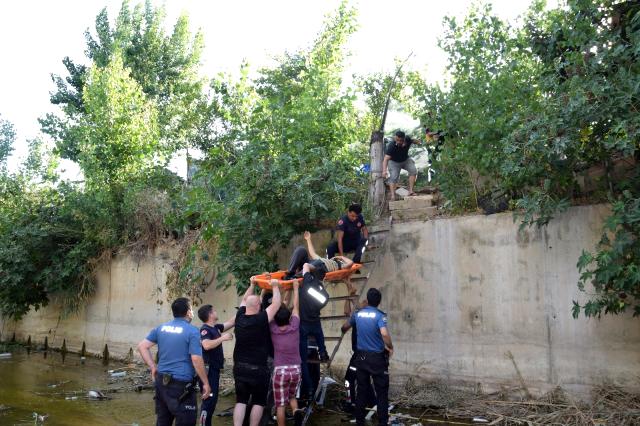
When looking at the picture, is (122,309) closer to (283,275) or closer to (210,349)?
(283,275)

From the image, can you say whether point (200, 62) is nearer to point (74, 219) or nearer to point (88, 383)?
point (74, 219)

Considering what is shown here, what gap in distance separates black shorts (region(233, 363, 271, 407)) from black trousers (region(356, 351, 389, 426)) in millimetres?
1182

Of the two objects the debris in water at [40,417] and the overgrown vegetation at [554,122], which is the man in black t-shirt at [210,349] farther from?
the overgrown vegetation at [554,122]

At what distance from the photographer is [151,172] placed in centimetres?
1564

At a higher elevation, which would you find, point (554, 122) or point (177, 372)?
point (554, 122)

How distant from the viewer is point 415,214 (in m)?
9.63

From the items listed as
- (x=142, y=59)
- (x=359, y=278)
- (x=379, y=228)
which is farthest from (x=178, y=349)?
(x=142, y=59)

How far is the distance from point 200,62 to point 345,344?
18.1 meters

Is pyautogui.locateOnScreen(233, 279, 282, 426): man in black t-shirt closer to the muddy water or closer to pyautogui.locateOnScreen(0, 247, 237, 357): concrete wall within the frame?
the muddy water

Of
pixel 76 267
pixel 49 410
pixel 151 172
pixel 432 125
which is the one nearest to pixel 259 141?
pixel 432 125

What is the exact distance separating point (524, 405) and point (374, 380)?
2122 mm

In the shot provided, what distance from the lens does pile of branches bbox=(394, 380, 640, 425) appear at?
7066mm

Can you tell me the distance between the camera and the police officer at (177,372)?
572cm

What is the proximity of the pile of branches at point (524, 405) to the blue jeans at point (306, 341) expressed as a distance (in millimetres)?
1475
